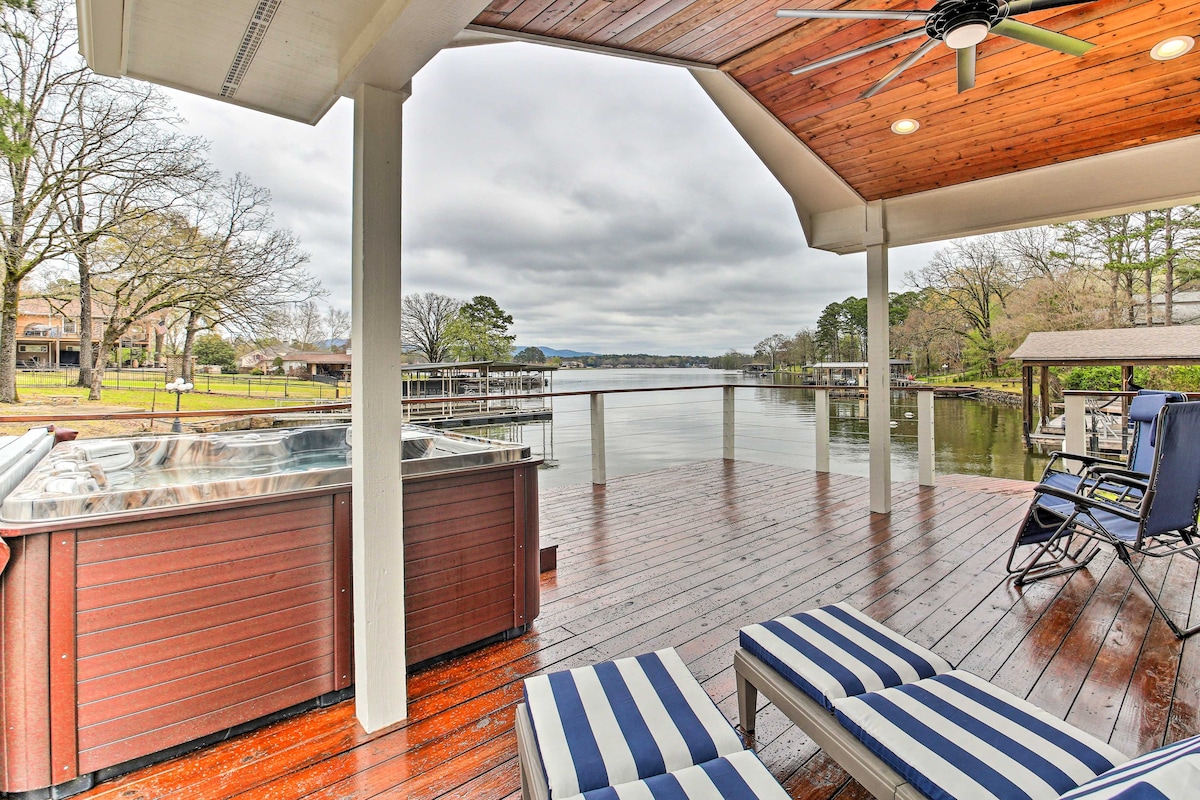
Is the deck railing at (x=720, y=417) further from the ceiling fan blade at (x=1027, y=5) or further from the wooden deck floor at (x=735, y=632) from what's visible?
the ceiling fan blade at (x=1027, y=5)

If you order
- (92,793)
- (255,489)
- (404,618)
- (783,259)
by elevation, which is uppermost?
(783,259)

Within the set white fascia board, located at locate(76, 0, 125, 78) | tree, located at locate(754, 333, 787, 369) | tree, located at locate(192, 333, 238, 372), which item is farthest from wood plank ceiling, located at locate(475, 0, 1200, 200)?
tree, located at locate(754, 333, 787, 369)

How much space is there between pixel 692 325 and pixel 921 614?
15.1m

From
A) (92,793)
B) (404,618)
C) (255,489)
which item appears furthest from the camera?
(404,618)

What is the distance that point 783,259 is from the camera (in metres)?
14.5

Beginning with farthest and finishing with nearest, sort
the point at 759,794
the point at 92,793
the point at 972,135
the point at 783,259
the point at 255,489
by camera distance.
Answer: the point at 783,259
the point at 972,135
the point at 255,489
the point at 92,793
the point at 759,794

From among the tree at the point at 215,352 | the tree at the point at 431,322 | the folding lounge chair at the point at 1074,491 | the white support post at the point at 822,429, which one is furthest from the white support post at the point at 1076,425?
the tree at the point at 431,322

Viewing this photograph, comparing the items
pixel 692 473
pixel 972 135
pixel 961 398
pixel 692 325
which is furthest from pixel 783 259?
pixel 972 135

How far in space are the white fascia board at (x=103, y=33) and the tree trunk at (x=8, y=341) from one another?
3.95 meters

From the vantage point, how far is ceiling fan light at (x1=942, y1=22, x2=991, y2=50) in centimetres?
176

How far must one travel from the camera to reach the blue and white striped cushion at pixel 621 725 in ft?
3.23

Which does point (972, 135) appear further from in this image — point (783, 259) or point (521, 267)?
point (521, 267)

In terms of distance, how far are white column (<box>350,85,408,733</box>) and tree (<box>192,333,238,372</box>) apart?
5.78m

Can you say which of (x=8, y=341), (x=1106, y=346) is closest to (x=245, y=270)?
(x=8, y=341)
